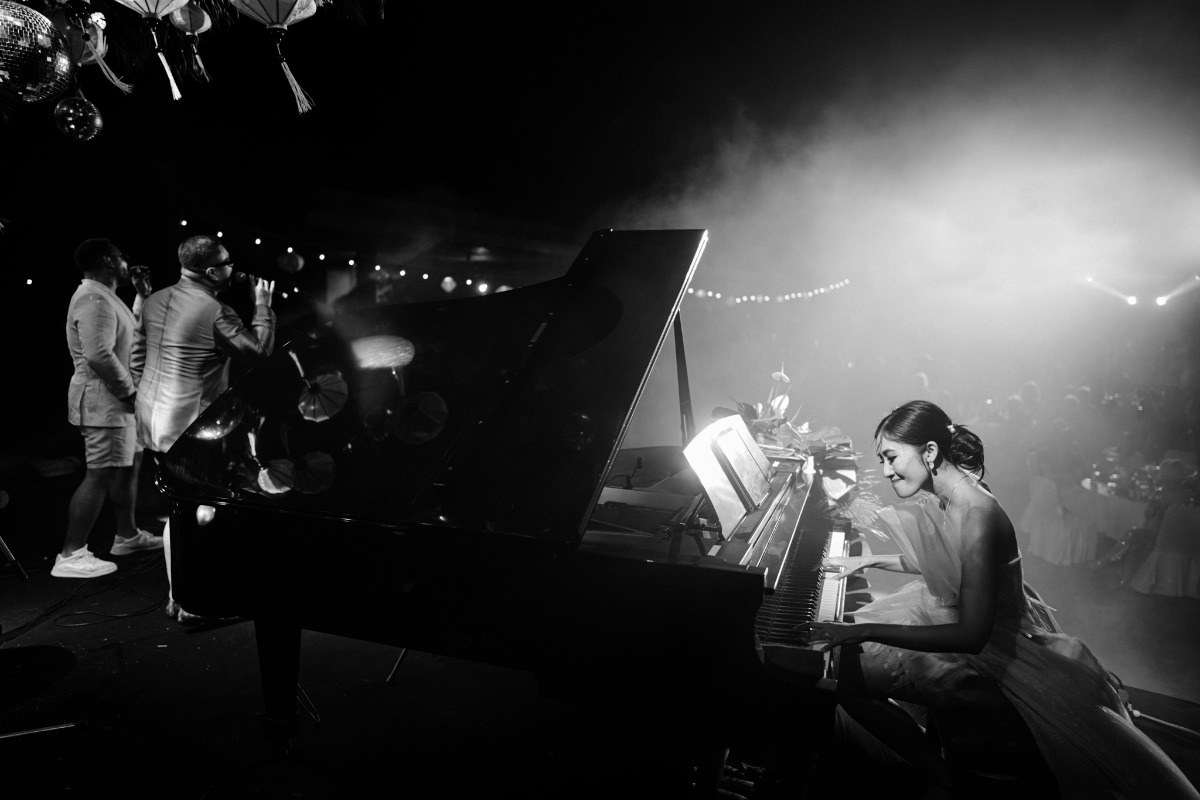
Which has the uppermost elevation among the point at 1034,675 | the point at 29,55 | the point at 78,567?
the point at 29,55

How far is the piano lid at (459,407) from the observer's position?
6.13ft

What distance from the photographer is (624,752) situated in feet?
8.48

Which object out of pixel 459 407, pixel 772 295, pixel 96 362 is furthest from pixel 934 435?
pixel 772 295

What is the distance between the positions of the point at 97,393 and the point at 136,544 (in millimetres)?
1360

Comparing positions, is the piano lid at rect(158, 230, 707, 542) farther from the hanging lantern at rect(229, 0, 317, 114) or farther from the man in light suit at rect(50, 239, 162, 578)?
the man in light suit at rect(50, 239, 162, 578)

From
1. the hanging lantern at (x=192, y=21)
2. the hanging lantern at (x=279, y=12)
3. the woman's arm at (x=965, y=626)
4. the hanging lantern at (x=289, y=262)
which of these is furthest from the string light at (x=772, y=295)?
the woman's arm at (x=965, y=626)

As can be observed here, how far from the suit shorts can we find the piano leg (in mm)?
3080

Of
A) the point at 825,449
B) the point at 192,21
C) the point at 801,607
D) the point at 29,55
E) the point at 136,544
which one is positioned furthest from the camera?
the point at 136,544

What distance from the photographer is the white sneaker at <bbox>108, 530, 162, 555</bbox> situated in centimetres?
487

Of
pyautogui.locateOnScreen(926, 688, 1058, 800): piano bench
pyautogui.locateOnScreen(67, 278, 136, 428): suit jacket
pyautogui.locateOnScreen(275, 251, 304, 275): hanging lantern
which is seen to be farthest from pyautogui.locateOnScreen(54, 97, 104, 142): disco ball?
pyautogui.locateOnScreen(275, 251, 304, 275): hanging lantern

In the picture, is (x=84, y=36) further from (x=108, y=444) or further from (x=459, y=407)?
(x=459, y=407)

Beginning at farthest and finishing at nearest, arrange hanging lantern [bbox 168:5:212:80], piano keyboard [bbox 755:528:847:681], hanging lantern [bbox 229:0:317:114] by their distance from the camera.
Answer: hanging lantern [bbox 168:5:212:80] < hanging lantern [bbox 229:0:317:114] < piano keyboard [bbox 755:528:847:681]

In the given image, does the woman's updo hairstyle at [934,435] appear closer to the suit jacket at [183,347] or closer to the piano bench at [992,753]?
the piano bench at [992,753]

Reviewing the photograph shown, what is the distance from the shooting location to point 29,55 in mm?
2703
